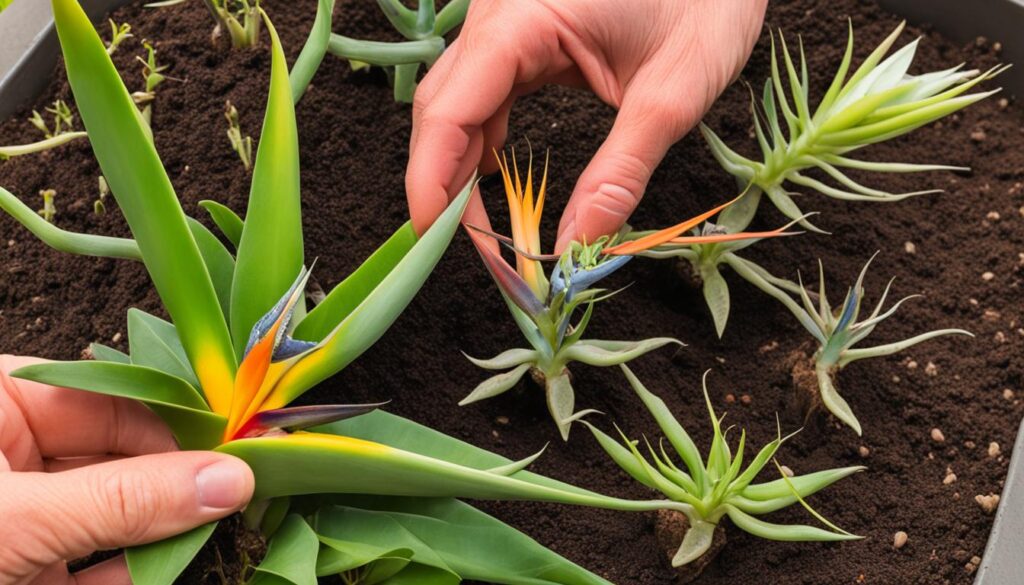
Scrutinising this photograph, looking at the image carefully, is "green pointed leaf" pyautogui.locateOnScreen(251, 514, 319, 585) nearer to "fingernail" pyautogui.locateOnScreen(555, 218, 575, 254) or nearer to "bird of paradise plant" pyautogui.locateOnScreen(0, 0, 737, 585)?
"bird of paradise plant" pyautogui.locateOnScreen(0, 0, 737, 585)

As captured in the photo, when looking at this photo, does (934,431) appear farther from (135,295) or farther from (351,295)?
(135,295)

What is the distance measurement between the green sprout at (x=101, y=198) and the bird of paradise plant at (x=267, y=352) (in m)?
0.27

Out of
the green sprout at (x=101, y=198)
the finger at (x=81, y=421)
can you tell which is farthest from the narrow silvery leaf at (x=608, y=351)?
the green sprout at (x=101, y=198)

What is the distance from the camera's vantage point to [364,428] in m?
0.97

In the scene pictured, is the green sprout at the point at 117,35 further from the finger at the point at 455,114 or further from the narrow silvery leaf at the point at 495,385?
the narrow silvery leaf at the point at 495,385

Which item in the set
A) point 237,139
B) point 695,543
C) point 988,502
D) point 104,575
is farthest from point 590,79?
→ point 104,575

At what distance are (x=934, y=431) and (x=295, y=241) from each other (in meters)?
0.79

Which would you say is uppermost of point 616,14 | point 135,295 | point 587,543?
point 616,14

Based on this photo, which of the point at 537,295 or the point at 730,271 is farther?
the point at 730,271

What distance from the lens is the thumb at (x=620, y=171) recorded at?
3.38ft

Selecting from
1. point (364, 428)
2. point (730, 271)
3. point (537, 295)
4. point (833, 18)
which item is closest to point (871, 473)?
point (730, 271)

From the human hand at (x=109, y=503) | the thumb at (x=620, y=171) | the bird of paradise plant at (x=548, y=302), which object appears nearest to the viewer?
the human hand at (x=109, y=503)

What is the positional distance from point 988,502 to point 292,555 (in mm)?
773

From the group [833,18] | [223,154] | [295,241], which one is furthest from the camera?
[833,18]
